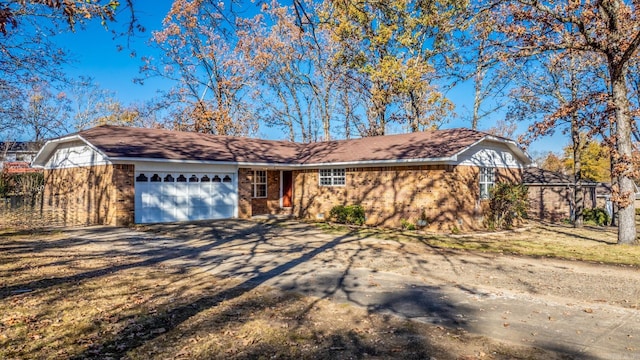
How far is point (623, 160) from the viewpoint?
12.9 m

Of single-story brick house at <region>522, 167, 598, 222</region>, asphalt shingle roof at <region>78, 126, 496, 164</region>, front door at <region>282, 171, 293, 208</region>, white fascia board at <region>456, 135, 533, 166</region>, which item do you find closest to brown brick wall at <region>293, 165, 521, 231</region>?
asphalt shingle roof at <region>78, 126, 496, 164</region>

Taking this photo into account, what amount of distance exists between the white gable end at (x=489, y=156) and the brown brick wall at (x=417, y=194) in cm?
34

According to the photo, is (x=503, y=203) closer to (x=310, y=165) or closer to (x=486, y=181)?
(x=486, y=181)

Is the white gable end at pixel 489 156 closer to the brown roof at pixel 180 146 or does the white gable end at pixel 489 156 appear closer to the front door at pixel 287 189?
the brown roof at pixel 180 146

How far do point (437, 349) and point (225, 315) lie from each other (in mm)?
2818

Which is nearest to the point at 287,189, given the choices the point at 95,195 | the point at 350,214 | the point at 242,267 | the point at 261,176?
the point at 261,176

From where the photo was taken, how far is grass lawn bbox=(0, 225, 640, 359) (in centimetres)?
441

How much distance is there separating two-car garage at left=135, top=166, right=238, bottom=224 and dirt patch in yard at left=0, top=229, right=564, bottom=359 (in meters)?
8.88

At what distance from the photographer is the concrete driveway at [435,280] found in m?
5.30

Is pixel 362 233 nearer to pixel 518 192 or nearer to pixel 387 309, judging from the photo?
pixel 518 192

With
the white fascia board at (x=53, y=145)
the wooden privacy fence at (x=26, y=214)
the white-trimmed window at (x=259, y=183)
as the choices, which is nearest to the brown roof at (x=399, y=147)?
the white-trimmed window at (x=259, y=183)

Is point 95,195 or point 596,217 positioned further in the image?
point 596,217

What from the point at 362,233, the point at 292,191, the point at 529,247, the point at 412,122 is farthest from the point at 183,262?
the point at 412,122

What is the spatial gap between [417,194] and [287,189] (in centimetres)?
849
